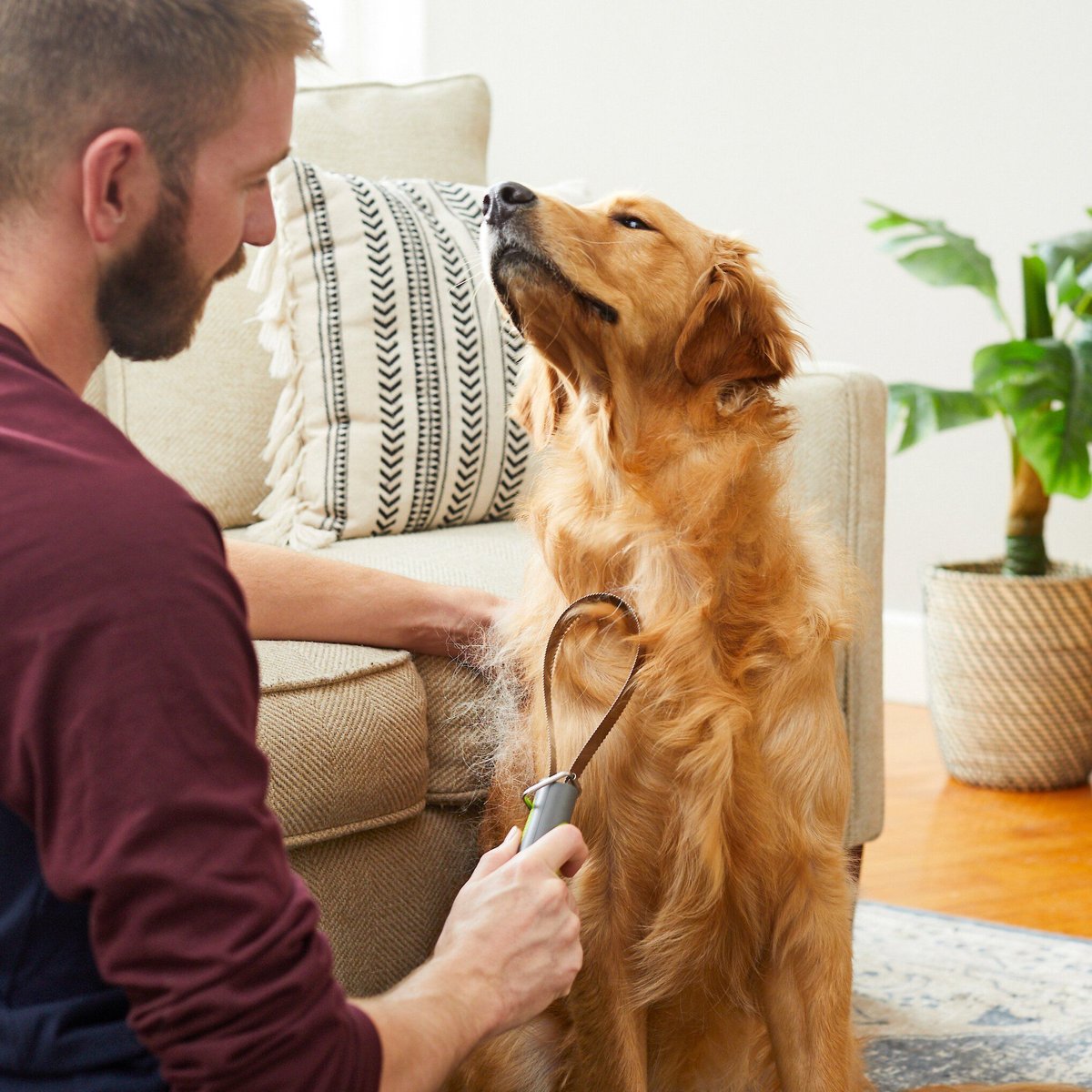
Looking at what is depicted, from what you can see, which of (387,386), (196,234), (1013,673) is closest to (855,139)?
(1013,673)

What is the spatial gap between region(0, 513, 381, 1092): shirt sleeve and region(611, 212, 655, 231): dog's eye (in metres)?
0.96

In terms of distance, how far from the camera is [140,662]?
63cm

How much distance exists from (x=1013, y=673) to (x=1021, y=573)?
0.24 metres

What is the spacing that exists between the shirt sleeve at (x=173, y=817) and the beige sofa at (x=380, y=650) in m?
0.68

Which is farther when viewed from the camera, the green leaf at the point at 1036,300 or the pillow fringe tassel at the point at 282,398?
the green leaf at the point at 1036,300

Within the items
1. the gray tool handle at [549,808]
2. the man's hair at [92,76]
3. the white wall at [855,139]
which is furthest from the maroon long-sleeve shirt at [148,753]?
the white wall at [855,139]

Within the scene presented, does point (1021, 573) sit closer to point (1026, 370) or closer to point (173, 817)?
point (1026, 370)

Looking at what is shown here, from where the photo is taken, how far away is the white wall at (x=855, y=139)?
3.32m

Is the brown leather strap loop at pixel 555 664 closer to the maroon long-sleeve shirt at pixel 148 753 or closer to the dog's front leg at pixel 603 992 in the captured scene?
the dog's front leg at pixel 603 992

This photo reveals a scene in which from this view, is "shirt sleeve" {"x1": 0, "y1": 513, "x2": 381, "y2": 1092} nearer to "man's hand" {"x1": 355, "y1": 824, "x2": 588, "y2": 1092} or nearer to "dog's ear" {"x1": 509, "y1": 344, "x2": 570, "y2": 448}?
"man's hand" {"x1": 355, "y1": 824, "x2": 588, "y2": 1092}

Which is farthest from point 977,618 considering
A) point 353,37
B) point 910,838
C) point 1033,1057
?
point 353,37

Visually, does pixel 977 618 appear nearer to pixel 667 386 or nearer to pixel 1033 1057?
pixel 1033 1057

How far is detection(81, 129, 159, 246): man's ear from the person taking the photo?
0.71 meters

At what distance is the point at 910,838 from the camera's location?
2.71m
